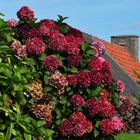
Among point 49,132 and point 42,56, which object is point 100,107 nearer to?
point 49,132

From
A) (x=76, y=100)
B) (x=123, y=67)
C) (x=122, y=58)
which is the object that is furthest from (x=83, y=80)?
(x=122, y=58)

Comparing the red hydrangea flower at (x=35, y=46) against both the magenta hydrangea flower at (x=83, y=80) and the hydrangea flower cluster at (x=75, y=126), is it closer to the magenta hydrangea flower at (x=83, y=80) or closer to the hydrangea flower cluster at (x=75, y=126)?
the magenta hydrangea flower at (x=83, y=80)

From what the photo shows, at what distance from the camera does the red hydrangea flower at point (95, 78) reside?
7840 millimetres

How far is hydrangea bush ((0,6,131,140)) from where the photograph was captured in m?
7.02

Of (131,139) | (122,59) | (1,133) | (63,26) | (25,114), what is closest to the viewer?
(1,133)

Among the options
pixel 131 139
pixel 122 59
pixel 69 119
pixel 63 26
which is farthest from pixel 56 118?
pixel 122 59

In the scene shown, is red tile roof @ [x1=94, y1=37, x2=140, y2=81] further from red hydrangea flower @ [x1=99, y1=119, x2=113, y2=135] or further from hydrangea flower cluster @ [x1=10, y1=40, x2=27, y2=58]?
hydrangea flower cluster @ [x1=10, y1=40, x2=27, y2=58]

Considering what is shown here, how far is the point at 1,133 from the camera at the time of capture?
269 inches

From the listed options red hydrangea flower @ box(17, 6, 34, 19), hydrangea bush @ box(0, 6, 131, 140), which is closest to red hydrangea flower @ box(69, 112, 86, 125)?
hydrangea bush @ box(0, 6, 131, 140)

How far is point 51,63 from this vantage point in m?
7.61

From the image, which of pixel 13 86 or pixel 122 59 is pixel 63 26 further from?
pixel 122 59

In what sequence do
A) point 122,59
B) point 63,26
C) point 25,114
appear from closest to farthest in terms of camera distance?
1. point 25,114
2. point 63,26
3. point 122,59

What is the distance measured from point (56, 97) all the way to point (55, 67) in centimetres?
36

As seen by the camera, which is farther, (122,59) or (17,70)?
(122,59)
